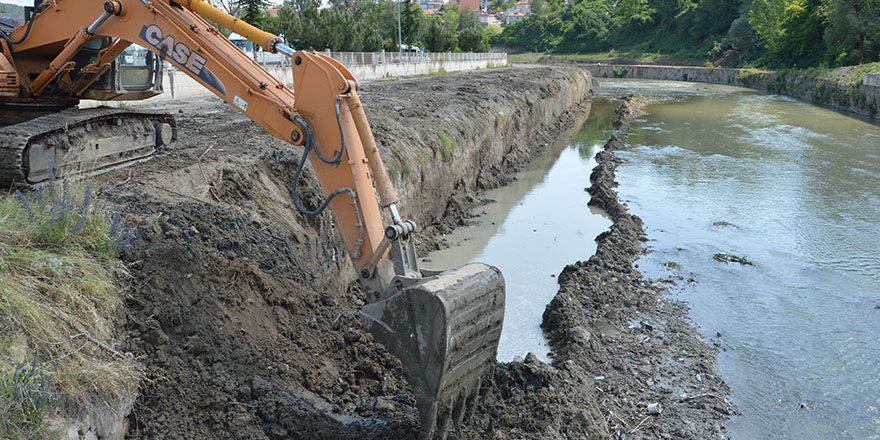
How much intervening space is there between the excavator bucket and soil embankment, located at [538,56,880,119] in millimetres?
33151

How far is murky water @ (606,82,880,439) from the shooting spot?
23.2 feet

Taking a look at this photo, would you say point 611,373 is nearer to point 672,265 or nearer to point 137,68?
point 672,265

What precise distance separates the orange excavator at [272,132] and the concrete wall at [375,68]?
572 centimetres

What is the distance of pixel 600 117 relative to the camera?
33.7 m

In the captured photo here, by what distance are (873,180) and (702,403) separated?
46.2ft

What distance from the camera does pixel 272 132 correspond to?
5797 millimetres

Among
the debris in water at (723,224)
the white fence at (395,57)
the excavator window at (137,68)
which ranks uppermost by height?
the white fence at (395,57)

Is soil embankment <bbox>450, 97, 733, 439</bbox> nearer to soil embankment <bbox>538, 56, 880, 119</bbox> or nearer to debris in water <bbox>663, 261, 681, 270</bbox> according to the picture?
debris in water <bbox>663, 261, 681, 270</bbox>

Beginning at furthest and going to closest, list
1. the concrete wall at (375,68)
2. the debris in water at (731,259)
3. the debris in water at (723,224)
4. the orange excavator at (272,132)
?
the concrete wall at (375,68) → the debris in water at (723,224) → the debris in water at (731,259) → the orange excavator at (272,132)

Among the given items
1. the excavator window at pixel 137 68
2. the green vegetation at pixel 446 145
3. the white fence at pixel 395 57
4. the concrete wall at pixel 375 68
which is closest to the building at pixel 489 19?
the concrete wall at pixel 375 68

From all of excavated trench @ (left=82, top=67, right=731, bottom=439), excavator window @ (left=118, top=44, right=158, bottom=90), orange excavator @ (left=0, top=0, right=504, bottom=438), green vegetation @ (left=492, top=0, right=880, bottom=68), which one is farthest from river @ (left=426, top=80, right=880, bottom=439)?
green vegetation @ (left=492, top=0, right=880, bottom=68)

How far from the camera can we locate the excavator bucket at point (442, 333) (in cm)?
464

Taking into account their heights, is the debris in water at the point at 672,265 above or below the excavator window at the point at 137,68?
below

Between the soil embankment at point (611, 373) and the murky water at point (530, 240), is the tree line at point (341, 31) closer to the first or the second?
the murky water at point (530, 240)
